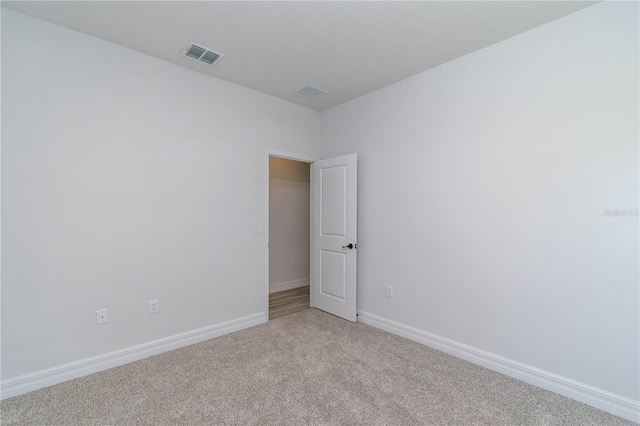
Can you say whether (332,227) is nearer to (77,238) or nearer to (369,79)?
(369,79)

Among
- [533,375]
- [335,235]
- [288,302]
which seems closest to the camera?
[533,375]

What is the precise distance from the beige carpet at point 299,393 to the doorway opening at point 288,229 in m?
2.01

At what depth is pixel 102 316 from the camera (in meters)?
2.40

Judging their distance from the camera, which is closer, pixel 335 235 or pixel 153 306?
pixel 153 306

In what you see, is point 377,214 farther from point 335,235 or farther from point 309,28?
point 309,28

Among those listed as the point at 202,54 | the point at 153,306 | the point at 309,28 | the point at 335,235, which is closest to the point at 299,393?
the point at 153,306

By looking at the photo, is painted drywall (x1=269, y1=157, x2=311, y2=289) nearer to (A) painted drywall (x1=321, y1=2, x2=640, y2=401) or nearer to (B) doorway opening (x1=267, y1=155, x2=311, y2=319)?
(B) doorway opening (x1=267, y1=155, x2=311, y2=319)

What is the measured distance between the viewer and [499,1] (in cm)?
193

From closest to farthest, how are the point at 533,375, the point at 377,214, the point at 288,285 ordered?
the point at 533,375 → the point at 377,214 → the point at 288,285

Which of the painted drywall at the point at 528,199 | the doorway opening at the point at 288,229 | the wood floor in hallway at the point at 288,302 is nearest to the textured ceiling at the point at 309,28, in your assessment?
the painted drywall at the point at 528,199

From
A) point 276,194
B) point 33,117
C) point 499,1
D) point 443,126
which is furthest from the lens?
point 276,194

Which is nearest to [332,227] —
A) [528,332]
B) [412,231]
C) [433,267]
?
[412,231]

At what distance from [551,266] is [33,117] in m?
4.01

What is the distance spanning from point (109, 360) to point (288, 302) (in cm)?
224
